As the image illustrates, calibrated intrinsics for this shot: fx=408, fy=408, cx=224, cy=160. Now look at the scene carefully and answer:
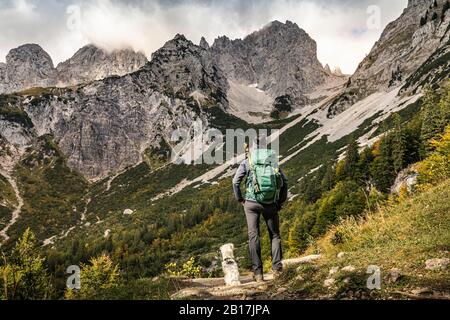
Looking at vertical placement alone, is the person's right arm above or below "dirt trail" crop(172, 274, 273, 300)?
above

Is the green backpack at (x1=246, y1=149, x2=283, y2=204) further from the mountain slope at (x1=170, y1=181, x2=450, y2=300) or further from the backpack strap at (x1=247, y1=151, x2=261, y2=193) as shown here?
the mountain slope at (x1=170, y1=181, x2=450, y2=300)

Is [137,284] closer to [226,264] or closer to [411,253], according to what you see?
[226,264]

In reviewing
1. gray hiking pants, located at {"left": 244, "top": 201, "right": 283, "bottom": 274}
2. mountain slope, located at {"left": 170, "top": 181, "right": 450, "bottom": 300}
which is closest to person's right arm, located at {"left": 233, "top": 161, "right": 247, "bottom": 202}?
gray hiking pants, located at {"left": 244, "top": 201, "right": 283, "bottom": 274}

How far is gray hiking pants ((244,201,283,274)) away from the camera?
392 inches

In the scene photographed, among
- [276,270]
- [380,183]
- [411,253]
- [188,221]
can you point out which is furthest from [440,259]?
[188,221]

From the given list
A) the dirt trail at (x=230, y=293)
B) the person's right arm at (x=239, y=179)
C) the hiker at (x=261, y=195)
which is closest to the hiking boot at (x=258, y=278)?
the hiker at (x=261, y=195)

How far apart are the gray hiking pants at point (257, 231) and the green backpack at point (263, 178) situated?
0.64ft

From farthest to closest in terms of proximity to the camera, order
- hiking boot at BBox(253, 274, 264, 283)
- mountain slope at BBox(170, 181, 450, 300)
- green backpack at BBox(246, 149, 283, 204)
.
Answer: green backpack at BBox(246, 149, 283, 204)
hiking boot at BBox(253, 274, 264, 283)
mountain slope at BBox(170, 181, 450, 300)

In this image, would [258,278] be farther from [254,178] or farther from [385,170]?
[385,170]

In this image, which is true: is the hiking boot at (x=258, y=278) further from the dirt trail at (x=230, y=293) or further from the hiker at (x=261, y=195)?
the dirt trail at (x=230, y=293)

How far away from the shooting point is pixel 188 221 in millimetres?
176250

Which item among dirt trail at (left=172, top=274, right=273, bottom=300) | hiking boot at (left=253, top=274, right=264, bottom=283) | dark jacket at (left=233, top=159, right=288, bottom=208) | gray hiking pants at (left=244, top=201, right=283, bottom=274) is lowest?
dirt trail at (left=172, top=274, right=273, bottom=300)

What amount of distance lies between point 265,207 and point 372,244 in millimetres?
2835

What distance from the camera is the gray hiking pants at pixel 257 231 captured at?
9.97 meters
